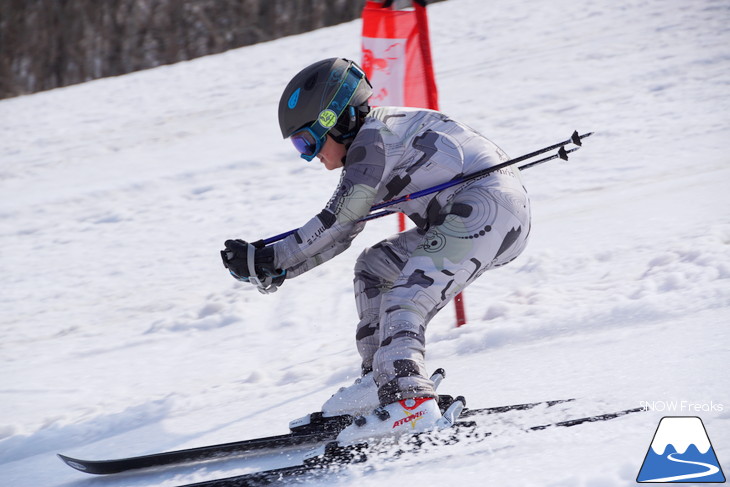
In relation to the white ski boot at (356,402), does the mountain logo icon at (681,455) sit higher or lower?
lower

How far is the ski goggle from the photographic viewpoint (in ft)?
9.55

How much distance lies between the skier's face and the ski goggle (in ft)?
0.10

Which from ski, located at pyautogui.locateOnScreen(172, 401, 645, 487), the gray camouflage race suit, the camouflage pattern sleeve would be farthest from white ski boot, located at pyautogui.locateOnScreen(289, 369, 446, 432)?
the camouflage pattern sleeve

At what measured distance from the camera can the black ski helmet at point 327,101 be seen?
9.56 feet

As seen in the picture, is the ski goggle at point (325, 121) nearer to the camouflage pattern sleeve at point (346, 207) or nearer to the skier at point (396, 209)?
the skier at point (396, 209)

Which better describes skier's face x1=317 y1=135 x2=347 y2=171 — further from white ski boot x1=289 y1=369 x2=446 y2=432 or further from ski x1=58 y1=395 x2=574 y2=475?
ski x1=58 y1=395 x2=574 y2=475

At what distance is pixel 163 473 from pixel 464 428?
4.22 ft

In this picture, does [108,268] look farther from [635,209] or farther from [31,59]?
[31,59]

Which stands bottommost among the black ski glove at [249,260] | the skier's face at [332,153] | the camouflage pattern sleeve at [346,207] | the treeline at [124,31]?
the black ski glove at [249,260]

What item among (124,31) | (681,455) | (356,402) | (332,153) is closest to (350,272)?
(356,402)

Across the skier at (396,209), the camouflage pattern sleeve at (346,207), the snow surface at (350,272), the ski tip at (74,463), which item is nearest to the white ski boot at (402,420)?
the skier at (396,209)

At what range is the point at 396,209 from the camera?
10.1 feet

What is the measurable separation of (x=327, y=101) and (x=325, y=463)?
1.42 m

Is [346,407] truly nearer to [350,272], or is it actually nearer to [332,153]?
[332,153]
